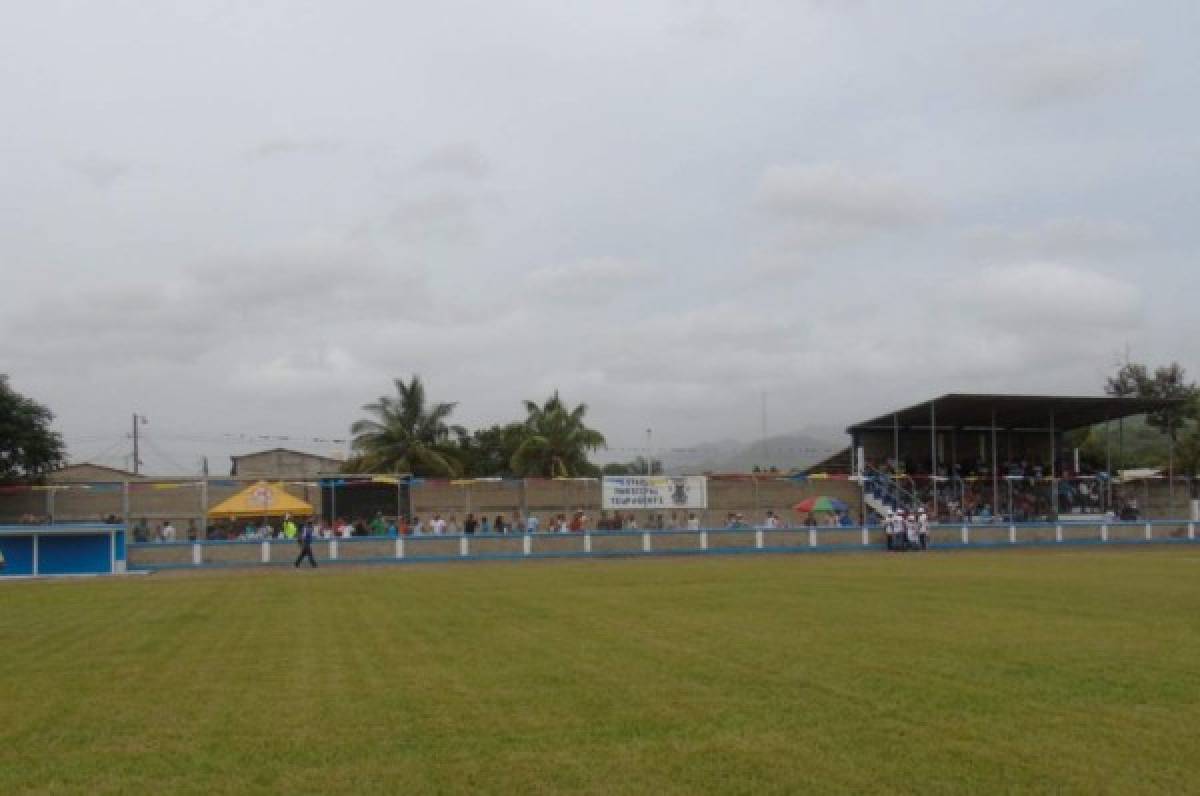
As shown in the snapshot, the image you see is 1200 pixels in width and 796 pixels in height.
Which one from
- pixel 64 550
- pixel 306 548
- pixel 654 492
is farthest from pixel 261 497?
pixel 654 492

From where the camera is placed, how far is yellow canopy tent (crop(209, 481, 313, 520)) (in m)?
39.9

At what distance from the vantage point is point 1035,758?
7.86 m

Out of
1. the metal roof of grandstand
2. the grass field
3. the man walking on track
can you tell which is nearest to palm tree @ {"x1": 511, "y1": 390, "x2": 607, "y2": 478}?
the metal roof of grandstand

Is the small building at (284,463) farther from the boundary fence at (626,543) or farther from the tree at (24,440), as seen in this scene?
the boundary fence at (626,543)

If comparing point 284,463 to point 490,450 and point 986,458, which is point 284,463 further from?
point 986,458

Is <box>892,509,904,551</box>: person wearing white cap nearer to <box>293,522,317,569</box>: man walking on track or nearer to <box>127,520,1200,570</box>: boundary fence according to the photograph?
<box>127,520,1200,570</box>: boundary fence

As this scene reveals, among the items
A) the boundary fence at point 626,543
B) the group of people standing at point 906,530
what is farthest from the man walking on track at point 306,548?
the group of people standing at point 906,530

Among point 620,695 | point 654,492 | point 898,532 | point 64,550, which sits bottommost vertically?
point 620,695

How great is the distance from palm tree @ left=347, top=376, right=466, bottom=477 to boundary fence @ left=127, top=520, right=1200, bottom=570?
1730 cm

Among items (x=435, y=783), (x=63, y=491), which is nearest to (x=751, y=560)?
(x=63, y=491)

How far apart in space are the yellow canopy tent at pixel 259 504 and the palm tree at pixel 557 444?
2271 cm

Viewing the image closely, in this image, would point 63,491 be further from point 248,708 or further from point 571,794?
point 571,794

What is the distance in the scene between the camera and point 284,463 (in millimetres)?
73062

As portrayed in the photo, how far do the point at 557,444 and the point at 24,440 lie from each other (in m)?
24.7
